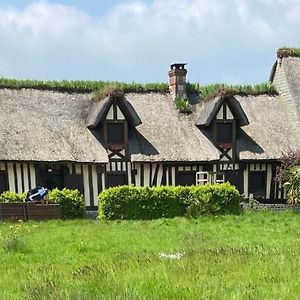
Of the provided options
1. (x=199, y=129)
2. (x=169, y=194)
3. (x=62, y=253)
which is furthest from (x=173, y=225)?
(x=199, y=129)

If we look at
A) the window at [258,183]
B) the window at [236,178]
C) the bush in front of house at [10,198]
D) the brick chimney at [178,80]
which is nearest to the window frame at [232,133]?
the window at [236,178]

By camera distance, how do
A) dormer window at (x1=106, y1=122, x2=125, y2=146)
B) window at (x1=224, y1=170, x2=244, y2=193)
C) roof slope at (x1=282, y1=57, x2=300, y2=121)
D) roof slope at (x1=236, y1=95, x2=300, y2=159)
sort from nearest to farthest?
dormer window at (x1=106, y1=122, x2=125, y2=146) → roof slope at (x1=236, y1=95, x2=300, y2=159) → window at (x1=224, y1=170, x2=244, y2=193) → roof slope at (x1=282, y1=57, x2=300, y2=121)

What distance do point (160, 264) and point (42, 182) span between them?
51.2ft

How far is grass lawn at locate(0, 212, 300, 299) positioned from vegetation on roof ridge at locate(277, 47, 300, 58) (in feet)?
46.0

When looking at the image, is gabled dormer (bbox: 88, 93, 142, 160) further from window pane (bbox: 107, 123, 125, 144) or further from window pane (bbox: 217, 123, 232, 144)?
window pane (bbox: 217, 123, 232, 144)

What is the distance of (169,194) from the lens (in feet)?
65.2

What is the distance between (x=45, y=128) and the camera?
23.9 meters

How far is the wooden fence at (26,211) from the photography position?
1836 centimetres

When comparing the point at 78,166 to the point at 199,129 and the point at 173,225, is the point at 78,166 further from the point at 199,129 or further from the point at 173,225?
the point at 173,225

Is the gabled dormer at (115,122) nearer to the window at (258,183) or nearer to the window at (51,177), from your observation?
the window at (51,177)

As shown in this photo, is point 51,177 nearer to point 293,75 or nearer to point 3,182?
point 3,182

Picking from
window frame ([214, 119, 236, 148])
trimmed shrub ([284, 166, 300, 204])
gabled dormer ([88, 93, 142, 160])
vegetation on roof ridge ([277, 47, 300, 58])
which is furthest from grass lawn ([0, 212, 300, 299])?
vegetation on roof ridge ([277, 47, 300, 58])

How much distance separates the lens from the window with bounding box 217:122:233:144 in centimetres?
2538

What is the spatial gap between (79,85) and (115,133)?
406 cm
